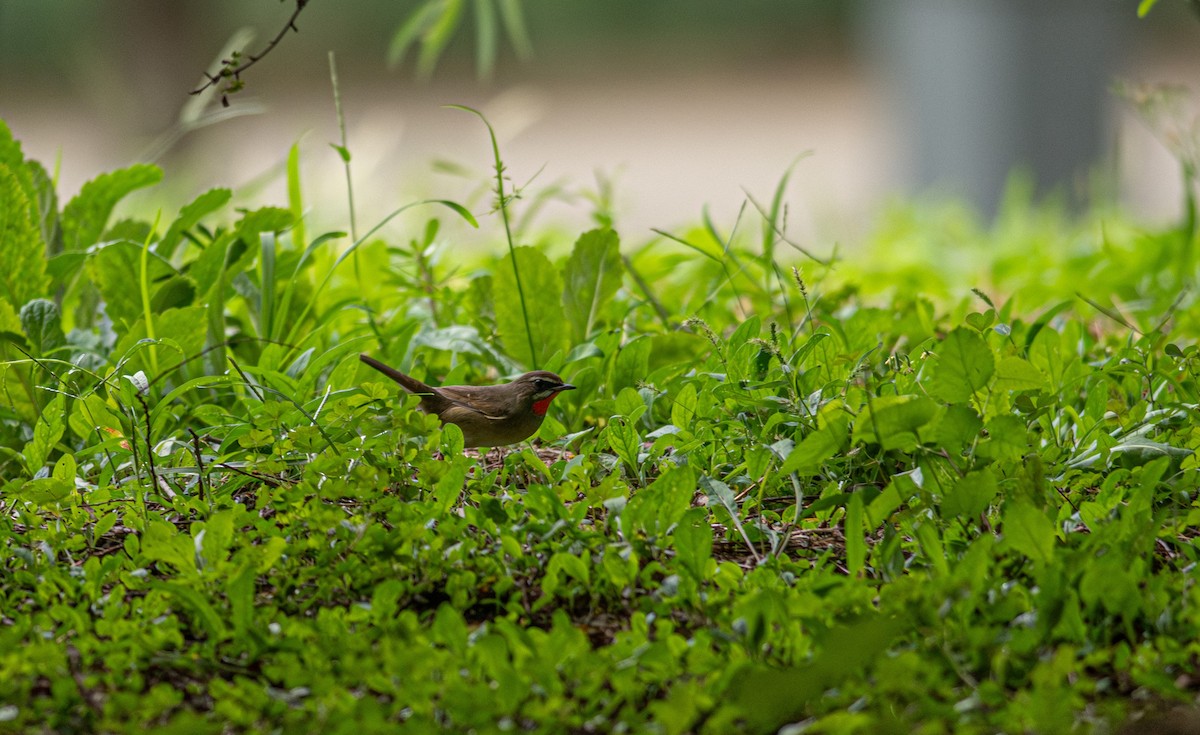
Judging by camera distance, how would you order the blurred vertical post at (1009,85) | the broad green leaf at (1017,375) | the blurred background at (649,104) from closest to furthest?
the broad green leaf at (1017,375)
the blurred background at (649,104)
the blurred vertical post at (1009,85)

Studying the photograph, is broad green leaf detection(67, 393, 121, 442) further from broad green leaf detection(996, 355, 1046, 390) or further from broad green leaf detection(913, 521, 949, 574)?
broad green leaf detection(996, 355, 1046, 390)

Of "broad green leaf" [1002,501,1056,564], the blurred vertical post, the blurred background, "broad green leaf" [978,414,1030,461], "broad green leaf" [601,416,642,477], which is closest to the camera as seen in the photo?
"broad green leaf" [1002,501,1056,564]

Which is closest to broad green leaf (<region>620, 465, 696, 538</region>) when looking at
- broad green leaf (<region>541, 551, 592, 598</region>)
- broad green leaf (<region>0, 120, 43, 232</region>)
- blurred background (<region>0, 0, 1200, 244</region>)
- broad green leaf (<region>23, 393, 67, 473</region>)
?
broad green leaf (<region>541, 551, 592, 598</region>)

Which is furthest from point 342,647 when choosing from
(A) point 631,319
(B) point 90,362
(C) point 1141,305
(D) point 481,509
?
(C) point 1141,305

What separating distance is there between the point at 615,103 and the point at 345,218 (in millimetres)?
23796

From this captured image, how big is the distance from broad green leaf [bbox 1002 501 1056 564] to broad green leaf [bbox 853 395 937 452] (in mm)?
243

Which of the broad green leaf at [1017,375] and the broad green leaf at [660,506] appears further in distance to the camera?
the broad green leaf at [1017,375]

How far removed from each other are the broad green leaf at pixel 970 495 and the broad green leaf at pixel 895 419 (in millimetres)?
127

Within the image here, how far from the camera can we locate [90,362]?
3.34 meters

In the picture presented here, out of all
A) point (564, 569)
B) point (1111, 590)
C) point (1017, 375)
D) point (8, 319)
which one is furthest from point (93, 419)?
point (1111, 590)

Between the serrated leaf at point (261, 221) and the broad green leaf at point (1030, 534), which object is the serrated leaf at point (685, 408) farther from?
the serrated leaf at point (261, 221)

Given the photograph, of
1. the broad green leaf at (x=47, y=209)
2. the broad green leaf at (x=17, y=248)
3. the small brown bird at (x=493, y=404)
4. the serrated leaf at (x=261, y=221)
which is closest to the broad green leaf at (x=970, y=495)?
the small brown bird at (x=493, y=404)

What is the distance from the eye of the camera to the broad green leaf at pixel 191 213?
12.1 feet

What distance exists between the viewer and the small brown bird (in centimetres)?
295
